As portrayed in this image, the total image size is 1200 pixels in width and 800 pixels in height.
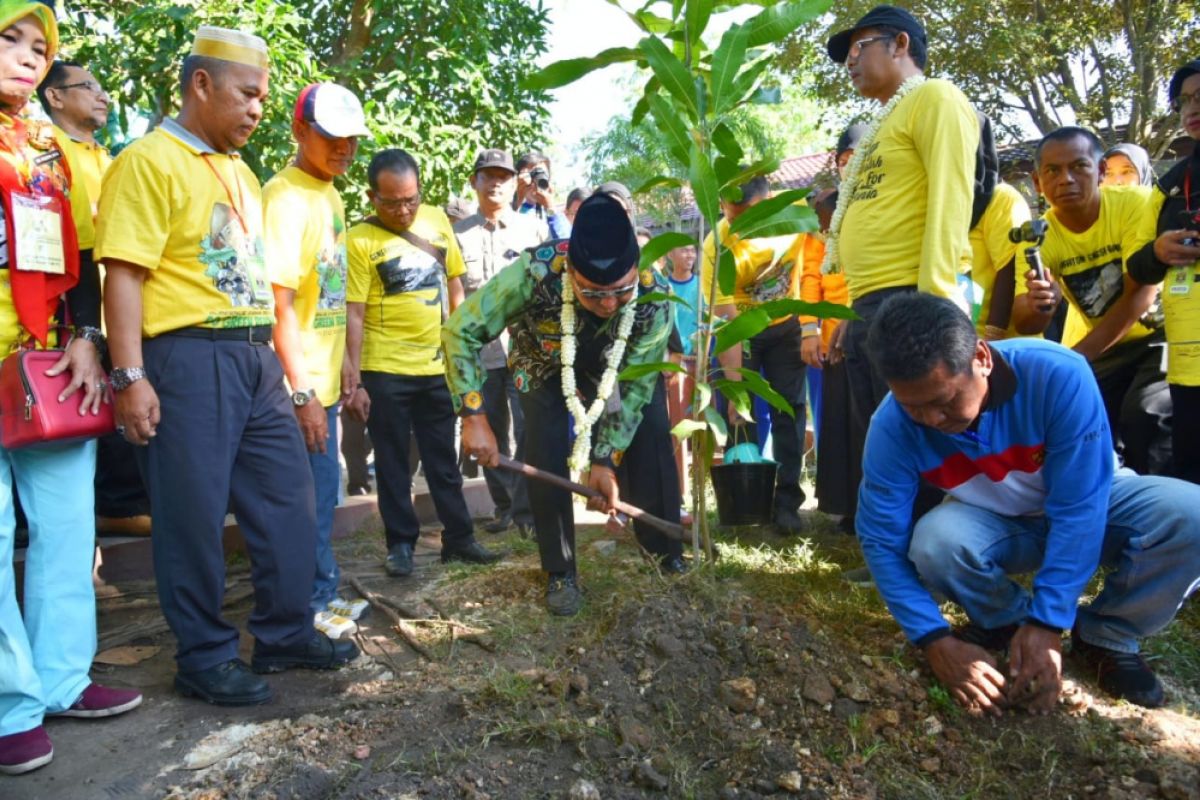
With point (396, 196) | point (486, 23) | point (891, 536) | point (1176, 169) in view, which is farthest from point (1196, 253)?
point (486, 23)

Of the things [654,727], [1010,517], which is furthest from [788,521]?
[654,727]

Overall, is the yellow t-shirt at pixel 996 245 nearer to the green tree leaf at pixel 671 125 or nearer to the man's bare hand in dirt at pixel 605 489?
the green tree leaf at pixel 671 125

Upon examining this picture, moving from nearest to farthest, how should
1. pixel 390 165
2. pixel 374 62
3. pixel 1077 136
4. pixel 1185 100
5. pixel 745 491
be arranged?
pixel 1185 100 → pixel 1077 136 → pixel 390 165 → pixel 745 491 → pixel 374 62

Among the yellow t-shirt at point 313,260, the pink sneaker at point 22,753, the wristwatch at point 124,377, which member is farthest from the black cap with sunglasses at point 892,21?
the pink sneaker at point 22,753

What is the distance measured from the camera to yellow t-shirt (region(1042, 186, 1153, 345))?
11.2 feet

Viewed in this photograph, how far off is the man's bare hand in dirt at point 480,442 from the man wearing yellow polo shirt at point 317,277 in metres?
0.51

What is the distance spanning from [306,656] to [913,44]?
3.05 metres

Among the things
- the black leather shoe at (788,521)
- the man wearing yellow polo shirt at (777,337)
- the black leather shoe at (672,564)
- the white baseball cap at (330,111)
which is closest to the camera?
the white baseball cap at (330,111)

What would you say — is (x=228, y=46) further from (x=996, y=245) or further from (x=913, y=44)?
(x=996, y=245)

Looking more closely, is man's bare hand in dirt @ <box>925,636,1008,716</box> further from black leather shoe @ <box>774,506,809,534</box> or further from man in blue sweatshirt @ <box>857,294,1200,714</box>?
black leather shoe @ <box>774,506,809,534</box>

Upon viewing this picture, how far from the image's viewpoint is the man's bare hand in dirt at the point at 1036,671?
7.53ft

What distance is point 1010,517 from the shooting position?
2.67 m

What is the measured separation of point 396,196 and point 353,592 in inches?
67.6

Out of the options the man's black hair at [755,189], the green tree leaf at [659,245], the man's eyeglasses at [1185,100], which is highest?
the man's eyeglasses at [1185,100]
